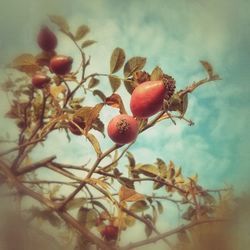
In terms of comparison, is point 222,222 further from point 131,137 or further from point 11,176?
point 11,176

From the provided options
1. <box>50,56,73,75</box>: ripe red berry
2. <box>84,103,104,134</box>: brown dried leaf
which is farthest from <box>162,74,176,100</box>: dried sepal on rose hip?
<box>50,56,73,75</box>: ripe red berry

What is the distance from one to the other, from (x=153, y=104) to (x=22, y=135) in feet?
1.08

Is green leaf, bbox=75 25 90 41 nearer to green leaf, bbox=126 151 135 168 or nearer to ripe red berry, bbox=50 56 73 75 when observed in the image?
ripe red berry, bbox=50 56 73 75

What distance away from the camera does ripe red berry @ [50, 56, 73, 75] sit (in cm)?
66

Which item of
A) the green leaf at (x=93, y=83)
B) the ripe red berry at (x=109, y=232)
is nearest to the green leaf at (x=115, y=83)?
the green leaf at (x=93, y=83)

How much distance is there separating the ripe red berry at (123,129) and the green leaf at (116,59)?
139 mm

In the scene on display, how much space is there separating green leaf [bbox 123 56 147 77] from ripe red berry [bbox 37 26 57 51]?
0.16 metres

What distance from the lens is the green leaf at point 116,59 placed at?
25.3 inches

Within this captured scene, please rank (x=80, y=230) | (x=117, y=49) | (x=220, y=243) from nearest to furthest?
(x=220, y=243)
(x=80, y=230)
(x=117, y=49)

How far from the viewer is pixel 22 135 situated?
741 millimetres

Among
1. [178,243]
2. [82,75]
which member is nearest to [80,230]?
[178,243]

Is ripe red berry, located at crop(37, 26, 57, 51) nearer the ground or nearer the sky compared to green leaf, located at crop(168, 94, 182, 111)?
nearer the sky

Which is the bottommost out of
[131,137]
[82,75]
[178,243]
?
[178,243]

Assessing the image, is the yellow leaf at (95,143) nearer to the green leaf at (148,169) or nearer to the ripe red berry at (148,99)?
the ripe red berry at (148,99)
